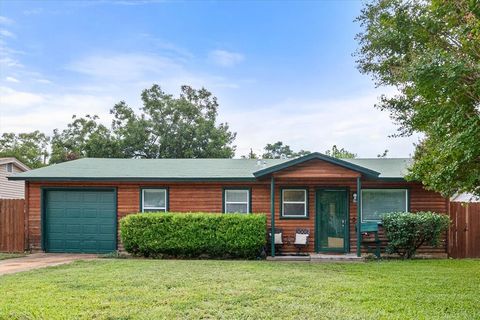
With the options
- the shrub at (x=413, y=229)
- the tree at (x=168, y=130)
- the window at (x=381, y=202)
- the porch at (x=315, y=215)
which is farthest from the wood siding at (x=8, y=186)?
the shrub at (x=413, y=229)

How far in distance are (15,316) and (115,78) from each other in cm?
1573

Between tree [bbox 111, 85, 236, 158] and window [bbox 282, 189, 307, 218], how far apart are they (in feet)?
59.4

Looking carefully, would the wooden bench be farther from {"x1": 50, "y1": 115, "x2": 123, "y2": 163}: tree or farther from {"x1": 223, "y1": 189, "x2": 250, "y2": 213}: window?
{"x1": 50, "y1": 115, "x2": 123, "y2": 163}: tree

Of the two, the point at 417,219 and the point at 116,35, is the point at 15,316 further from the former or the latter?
the point at 116,35

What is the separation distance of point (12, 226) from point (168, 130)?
19027mm

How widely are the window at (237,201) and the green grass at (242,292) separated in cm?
352

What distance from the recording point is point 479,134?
6.39 meters

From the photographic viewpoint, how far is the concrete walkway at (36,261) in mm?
10172

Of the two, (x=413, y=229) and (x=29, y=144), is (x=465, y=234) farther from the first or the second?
(x=29, y=144)

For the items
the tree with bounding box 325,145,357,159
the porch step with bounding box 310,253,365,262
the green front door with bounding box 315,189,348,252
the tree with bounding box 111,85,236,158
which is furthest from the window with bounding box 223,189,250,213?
the tree with bounding box 111,85,236,158

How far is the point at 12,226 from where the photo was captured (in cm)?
1378

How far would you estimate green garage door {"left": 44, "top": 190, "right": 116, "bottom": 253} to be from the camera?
1368 cm

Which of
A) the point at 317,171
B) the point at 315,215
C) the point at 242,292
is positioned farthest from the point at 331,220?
the point at 242,292

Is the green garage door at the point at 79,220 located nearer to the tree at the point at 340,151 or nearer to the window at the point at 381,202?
the window at the point at 381,202
